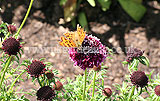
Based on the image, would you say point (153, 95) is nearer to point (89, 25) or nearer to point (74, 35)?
point (74, 35)

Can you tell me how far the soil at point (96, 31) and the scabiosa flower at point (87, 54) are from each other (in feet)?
4.86

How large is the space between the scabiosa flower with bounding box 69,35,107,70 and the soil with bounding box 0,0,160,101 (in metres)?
1.48

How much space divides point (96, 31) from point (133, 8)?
69 centimetres

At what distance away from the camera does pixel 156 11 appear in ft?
11.7

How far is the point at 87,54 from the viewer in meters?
1.27

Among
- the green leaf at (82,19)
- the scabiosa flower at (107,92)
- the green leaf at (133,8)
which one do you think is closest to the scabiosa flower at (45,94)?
the scabiosa flower at (107,92)

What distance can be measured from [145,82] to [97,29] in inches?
78.0

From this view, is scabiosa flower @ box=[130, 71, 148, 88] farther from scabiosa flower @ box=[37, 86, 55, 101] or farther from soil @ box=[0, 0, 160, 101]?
soil @ box=[0, 0, 160, 101]

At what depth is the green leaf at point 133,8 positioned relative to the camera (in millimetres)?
3424

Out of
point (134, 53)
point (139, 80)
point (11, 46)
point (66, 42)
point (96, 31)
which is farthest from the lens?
point (96, 31)

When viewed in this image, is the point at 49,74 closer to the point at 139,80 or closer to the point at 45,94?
the point at 45,94

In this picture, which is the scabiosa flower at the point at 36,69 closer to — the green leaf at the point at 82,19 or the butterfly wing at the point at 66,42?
the butterfly wing at the point at 66,42

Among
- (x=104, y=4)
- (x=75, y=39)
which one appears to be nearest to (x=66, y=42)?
(x=75, y=39)

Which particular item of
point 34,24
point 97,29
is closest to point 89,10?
point 97,29
